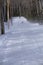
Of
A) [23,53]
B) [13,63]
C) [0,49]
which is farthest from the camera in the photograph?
[0,49]

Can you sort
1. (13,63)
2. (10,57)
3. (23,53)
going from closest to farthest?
1. (13,63)
2. (10,57)
3. (23,53)

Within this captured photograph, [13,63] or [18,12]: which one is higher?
[13,63]

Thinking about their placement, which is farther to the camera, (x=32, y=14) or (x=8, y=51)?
(x=32, y=14)

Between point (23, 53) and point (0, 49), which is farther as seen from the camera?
point (0, 49)

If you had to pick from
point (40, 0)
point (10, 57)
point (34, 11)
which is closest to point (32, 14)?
point (34, 11)

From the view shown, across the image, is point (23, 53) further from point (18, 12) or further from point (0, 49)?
point (18, 12)

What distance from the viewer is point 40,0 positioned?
828 centimetres

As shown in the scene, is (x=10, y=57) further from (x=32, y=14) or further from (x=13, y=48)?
(x=32, y=14)

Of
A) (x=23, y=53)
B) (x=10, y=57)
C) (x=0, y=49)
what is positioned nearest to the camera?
(x=10, y=57)

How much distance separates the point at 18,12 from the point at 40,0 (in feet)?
3.74

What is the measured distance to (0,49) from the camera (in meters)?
2.73

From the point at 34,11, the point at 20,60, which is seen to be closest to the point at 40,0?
the point at 34,11

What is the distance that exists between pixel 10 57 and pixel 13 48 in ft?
1.64

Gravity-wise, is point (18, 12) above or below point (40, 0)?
below
